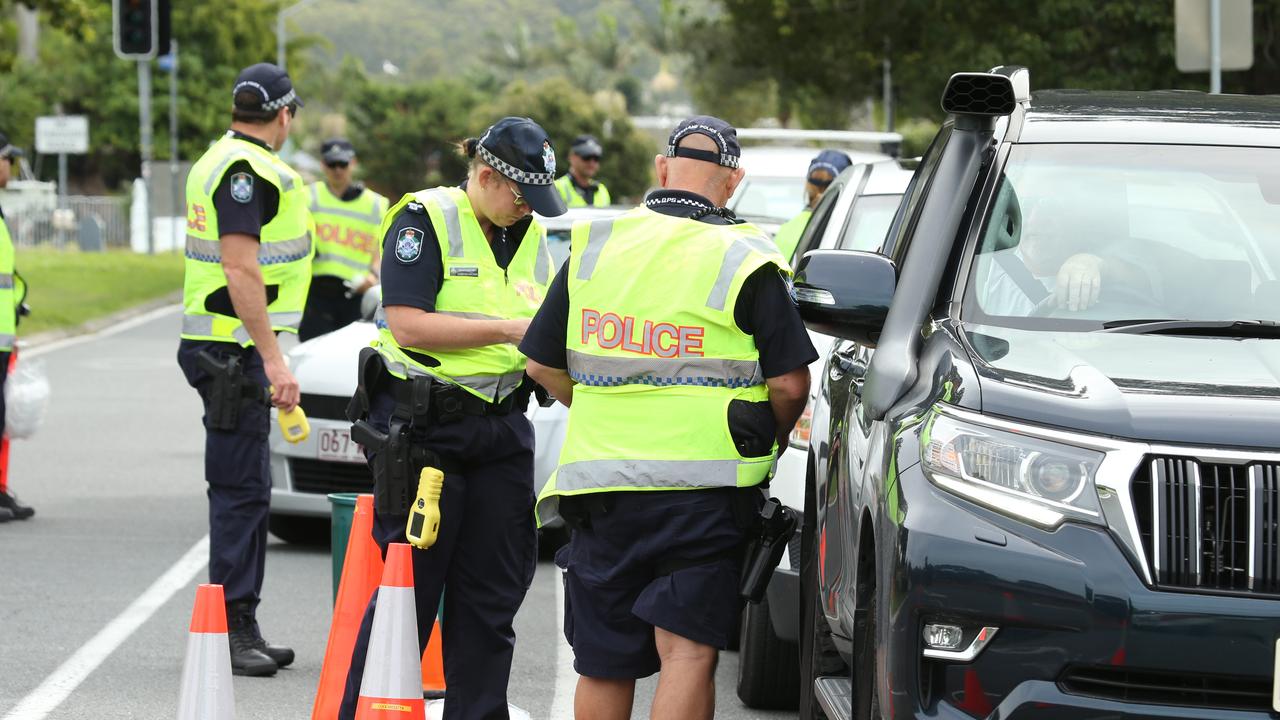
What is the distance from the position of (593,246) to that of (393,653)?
1.23 metres

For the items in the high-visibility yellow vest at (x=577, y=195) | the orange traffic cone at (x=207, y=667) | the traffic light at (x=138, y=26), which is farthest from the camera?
the traffic light at (x=138, y=26)

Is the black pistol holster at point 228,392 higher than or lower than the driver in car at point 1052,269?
lower

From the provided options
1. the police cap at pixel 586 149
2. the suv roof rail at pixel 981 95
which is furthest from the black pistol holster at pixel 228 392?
the police cap at pixel 586 149

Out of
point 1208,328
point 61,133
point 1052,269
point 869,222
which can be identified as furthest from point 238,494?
point 61,133

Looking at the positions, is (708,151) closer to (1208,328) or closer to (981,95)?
(981,95)

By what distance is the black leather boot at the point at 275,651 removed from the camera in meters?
7.00

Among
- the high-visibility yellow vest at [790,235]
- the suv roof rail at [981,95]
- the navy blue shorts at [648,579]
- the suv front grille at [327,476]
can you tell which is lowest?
the suv front grille at [327,476]

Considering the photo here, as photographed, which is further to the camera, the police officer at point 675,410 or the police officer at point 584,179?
the police officer at point 584,179

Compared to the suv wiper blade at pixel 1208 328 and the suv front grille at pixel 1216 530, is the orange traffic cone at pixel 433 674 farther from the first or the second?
the suv front grille at pixel 1216 530

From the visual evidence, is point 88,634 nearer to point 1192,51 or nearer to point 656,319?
point 656,319

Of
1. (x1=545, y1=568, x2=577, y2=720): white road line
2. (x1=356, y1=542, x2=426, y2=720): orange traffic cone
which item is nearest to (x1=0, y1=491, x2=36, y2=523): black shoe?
(x1=545, y1=568, x2=577, y2=720): white road line

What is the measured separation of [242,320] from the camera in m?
6.91

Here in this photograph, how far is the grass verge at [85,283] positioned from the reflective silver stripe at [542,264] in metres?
18.5

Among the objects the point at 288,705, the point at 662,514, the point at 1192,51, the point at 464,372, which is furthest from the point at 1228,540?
the point at 1192,51
